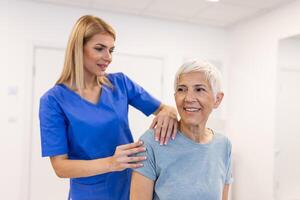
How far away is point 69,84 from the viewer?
1205 millimetres

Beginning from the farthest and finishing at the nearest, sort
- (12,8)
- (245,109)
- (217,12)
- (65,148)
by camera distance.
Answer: (245,109) < (217,12) < (12,8) < (65,148)

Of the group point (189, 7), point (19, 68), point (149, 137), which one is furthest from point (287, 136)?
point (19, 68)

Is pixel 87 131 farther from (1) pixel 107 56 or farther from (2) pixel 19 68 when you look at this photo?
(2) pixel 19 68

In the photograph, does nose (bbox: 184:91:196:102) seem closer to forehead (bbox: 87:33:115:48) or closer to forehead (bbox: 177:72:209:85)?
forehead (bbox: 177:72:209:85)

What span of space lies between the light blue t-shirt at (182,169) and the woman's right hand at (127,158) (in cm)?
2

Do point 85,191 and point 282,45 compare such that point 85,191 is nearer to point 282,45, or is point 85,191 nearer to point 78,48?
point 78,48

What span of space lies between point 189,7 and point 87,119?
2.44 metres

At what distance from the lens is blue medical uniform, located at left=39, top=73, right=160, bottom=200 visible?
1115mm

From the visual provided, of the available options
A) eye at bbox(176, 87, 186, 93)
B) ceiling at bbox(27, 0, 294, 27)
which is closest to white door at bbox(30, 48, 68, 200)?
ceiling at bbox(27, 0, 294, 27)

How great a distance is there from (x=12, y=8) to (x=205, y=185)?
2928mm

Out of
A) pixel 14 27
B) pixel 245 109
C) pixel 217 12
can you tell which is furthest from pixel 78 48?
pixel 245 109

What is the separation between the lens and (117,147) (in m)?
1.02

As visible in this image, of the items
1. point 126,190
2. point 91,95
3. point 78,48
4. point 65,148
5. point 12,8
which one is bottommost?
point 126,190

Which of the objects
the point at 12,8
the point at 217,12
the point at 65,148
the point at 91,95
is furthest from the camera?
the point at 217,12
